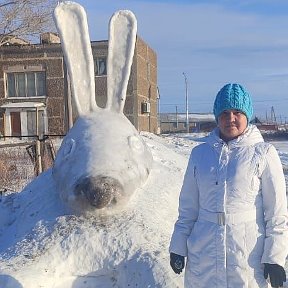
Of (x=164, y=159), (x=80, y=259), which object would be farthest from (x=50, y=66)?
(x=80, y=259)

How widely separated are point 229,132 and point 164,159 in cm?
307

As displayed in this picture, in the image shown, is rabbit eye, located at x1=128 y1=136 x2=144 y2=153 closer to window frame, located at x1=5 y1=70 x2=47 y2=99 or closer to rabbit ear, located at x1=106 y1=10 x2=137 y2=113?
rabbit ear, located at x1=106 y1=10 x2=137 y2=113

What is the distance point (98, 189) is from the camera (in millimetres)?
3812

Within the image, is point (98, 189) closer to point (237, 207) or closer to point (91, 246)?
point (91, 246)

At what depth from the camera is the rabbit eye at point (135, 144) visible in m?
4.54

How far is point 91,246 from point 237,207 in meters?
1.44

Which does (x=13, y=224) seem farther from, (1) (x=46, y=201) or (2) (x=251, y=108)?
(2) (x=251, y=108)

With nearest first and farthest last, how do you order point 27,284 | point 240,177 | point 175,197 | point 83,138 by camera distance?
point 240,177
point 27,284
point 83,138
point 175,197

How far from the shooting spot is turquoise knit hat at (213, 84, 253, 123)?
272cm

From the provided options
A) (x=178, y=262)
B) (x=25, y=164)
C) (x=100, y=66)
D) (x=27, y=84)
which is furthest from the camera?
(x=27, y=84)

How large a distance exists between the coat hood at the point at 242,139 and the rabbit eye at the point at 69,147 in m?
1.90

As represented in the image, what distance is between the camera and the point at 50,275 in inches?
139

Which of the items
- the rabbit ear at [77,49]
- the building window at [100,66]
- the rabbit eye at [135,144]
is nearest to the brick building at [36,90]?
the building window at [100,66]

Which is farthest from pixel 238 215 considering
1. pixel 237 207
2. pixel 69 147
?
pixel 69 147
